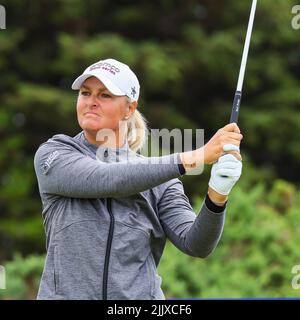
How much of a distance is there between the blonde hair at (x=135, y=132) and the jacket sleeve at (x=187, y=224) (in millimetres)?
208

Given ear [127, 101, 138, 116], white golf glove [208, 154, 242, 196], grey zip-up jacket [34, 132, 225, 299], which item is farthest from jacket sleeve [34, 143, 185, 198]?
ear [127, 101, 138, 116]

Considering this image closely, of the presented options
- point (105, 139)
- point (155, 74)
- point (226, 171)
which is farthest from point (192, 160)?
point (155, 74)

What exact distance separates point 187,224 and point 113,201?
0.31 metres

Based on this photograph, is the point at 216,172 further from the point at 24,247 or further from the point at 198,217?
the point at 24,247

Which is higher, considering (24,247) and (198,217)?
(198,217)

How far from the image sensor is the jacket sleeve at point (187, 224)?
329 cm

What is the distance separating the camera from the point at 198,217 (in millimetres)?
3307

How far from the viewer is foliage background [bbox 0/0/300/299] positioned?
46.0ft

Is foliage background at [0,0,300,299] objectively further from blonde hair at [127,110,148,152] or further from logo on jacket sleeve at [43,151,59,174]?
logo on jacket sleeve at [43,151,59,174]

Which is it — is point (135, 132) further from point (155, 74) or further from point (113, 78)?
point (155, 74)

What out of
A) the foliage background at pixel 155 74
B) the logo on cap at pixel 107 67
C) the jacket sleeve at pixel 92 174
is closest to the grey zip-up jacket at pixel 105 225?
the jacket sleeve at pixel 92 174

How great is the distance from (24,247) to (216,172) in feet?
36.6

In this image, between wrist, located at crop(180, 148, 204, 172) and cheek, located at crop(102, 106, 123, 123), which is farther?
cheek, located at crop(102, 106, 123, 123)
